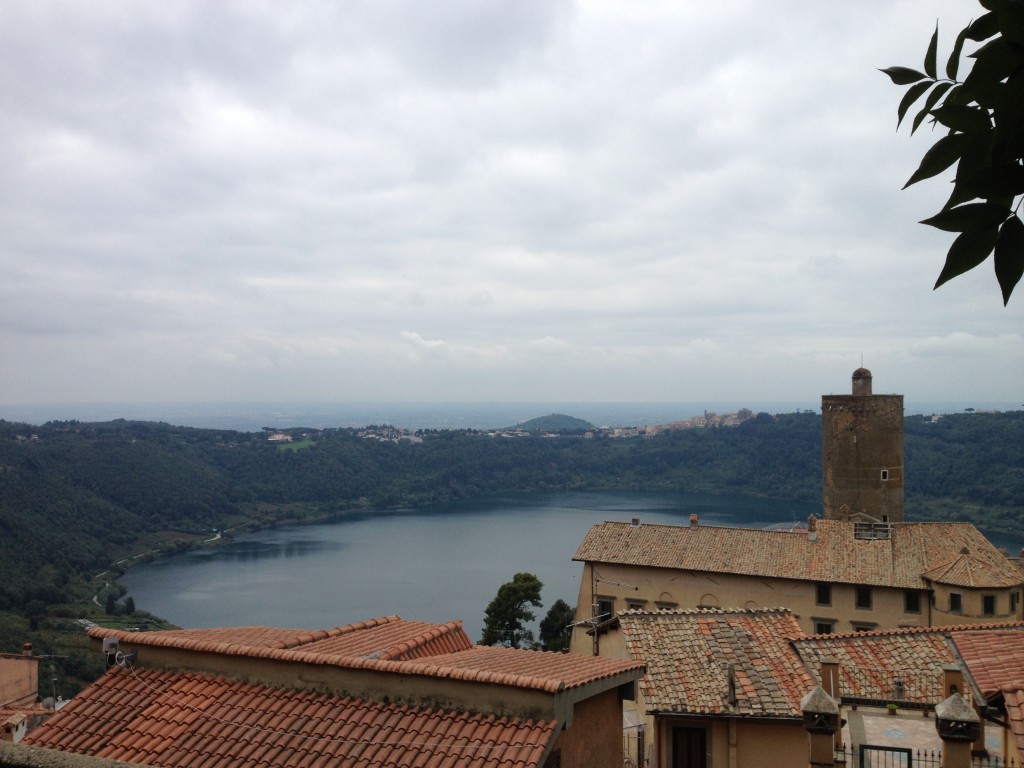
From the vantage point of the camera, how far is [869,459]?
85.9 feet

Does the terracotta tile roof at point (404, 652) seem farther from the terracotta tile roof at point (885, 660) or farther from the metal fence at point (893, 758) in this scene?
the terracotta tile roof at point (885, 660)

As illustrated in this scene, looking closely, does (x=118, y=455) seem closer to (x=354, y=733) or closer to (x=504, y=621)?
(x=504, y=621)

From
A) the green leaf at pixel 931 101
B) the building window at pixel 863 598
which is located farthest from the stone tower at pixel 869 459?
the green leaf at pixel 931 101

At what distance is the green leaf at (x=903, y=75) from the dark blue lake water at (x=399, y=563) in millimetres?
43540

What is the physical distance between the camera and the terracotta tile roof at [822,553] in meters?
21.5

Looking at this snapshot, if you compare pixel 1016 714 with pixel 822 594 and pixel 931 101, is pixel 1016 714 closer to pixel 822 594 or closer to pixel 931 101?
pixel 931 101

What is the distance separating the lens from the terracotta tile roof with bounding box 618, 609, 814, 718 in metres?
9.15

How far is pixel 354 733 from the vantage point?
5.38 meters

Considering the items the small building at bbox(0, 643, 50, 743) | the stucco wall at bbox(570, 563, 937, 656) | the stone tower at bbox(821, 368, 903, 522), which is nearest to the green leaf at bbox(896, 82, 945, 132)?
the small building at bbox(0, 643, 50, 743)

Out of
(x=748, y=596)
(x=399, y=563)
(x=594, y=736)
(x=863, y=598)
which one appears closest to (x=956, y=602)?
(x=863, y=598)

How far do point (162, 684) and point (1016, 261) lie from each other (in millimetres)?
6481

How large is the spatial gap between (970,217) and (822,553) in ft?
76.9

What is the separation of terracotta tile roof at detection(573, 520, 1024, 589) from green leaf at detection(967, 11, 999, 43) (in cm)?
2218

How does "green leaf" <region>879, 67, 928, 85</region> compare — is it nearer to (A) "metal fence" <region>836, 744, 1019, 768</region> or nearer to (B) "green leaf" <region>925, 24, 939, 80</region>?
(B) "green leaf" <region>925, 24, 939, 80</region>
